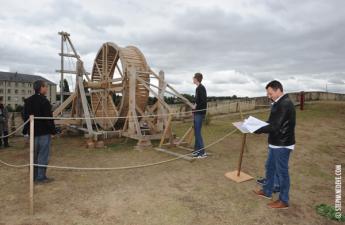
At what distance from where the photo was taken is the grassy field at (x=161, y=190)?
12.9 feet

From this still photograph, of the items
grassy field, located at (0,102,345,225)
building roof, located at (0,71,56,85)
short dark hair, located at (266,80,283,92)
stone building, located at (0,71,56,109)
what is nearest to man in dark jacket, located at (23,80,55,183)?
grassy field, located at (0,102,345,225)

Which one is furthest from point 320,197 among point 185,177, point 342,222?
point 185,177

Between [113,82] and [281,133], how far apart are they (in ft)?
24.6

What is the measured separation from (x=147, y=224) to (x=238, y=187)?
2074 millimetres

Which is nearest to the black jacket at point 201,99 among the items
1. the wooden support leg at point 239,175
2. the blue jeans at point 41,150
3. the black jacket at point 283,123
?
the wooden support leg at point 239,175

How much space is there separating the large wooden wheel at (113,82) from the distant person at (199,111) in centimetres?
248

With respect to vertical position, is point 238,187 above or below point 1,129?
below

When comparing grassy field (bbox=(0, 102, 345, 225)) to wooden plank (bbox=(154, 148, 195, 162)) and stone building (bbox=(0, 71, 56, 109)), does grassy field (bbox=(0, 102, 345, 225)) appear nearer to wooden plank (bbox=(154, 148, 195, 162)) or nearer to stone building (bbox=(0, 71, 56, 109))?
wooden plank (bbox=(154, 148, 195, 162))

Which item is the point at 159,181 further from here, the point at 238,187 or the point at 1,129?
the point at 1,129

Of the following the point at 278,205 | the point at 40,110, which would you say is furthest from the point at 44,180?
the point at 278,205

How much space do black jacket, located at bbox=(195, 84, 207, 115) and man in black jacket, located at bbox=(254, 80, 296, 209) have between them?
2788mm

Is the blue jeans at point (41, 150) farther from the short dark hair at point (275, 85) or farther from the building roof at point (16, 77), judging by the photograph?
the building roof at point (16, 77)

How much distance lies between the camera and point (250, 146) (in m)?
8.53

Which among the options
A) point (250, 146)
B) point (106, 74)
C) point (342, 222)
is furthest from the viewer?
point (106, 74)
